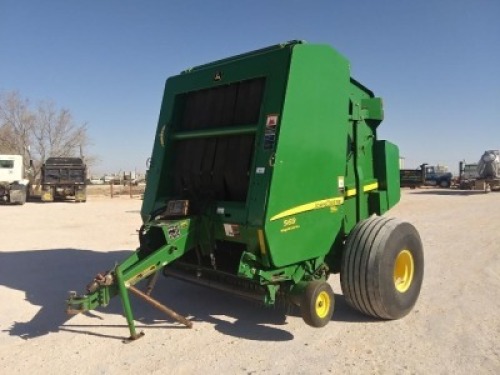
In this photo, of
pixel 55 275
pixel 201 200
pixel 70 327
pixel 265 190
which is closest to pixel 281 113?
pixel 265 190

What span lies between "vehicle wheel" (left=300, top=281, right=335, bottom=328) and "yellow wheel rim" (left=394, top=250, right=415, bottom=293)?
1.07 m

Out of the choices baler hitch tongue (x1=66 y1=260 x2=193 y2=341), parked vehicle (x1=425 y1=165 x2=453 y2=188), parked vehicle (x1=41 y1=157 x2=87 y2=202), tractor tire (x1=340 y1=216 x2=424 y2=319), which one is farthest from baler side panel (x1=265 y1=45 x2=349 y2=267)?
parked vehicle (x1=425 y1=165 x2=453 y2=188)

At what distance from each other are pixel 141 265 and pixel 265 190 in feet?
4.50

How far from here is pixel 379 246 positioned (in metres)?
4.66

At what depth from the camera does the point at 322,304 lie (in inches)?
173

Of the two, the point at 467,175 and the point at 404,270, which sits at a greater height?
the point at 467,175

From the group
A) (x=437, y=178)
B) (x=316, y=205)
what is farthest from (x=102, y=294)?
(x=437, y=178)

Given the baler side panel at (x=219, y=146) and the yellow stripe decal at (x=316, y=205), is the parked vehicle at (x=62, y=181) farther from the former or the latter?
the yellow stripe decal at (x=316, y=205)

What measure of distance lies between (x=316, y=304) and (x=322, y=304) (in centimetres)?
13

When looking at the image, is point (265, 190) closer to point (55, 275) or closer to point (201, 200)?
point (201, 200)

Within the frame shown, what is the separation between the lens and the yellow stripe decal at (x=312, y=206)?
418cm

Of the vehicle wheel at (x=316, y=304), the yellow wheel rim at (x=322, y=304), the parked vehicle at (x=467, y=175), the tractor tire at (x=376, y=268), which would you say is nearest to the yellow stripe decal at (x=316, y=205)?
the tractor tire at (x=376, y=268)

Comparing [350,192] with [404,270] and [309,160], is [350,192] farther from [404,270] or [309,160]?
[404,270]

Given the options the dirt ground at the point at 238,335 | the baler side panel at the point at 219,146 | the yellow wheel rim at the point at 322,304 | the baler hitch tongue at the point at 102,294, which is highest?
the baler side panel at the point at 219,146
